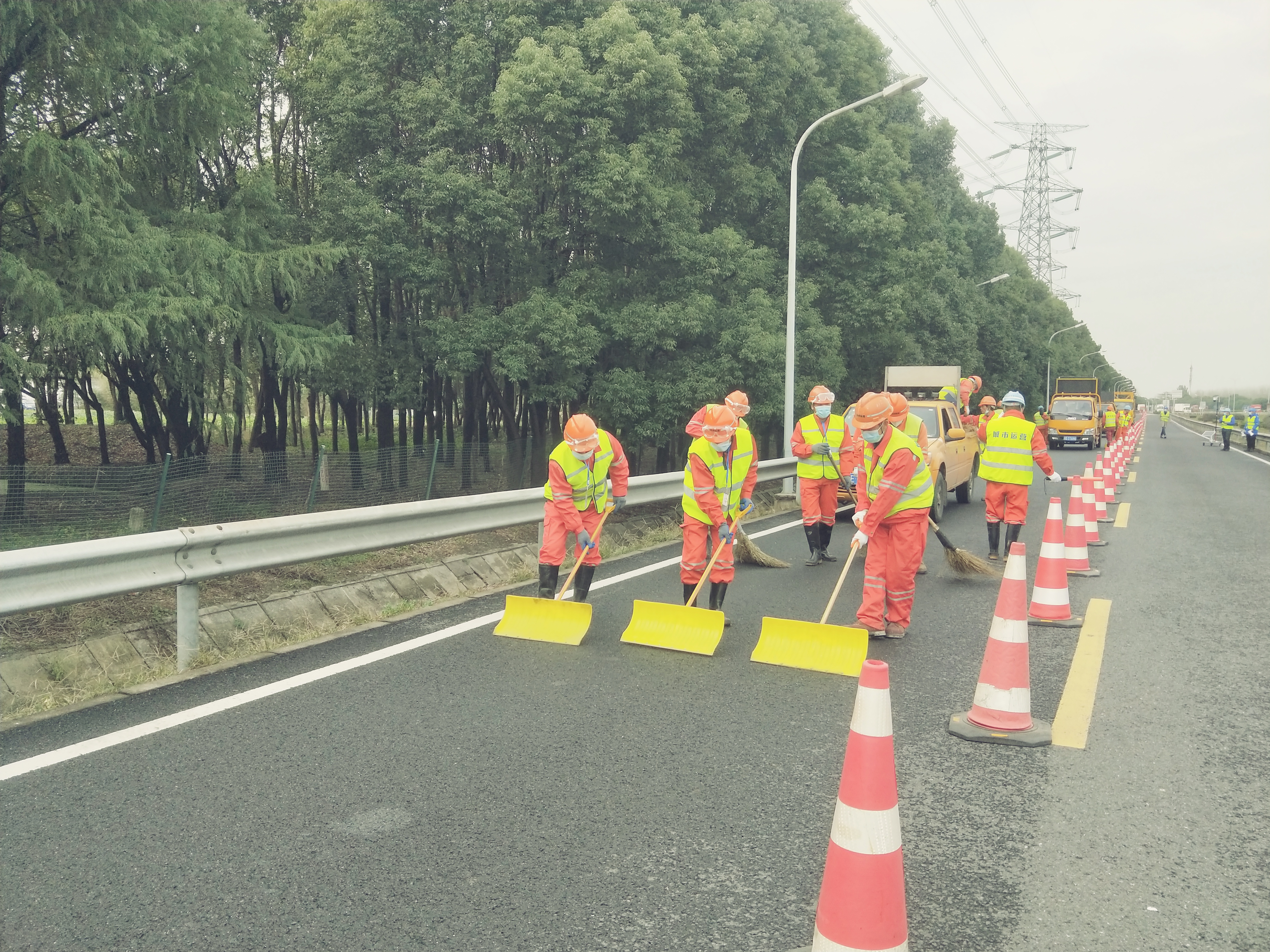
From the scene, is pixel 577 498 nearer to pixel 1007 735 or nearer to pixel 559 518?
pixel 559 518

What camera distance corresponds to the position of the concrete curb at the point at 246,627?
520 centimetres

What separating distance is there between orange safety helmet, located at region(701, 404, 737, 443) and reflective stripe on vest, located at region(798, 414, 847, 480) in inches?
138

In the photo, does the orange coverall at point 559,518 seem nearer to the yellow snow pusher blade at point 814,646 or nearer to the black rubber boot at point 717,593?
the black rubber boot at point 717,593

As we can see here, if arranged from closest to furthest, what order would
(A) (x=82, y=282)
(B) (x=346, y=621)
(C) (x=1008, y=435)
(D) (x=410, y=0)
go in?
1. (B) (x=346, y=621)
2. (C) (x=1008, y=435)
3. (A) (x=82, y=282)
4. (D) (x=410, y=0)

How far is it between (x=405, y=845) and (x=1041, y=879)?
2.11m

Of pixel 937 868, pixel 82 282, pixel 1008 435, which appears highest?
pixel 82 282

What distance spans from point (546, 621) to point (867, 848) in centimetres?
420

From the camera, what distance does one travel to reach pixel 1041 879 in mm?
3326

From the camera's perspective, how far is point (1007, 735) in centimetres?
476

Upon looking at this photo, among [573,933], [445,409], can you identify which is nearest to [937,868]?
[573,933]

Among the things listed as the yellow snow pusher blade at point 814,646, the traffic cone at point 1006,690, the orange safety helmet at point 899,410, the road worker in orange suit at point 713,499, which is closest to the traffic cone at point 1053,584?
the orange safety helmet at point 899,410

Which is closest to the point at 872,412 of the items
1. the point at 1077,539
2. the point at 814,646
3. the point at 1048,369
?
the point at 814,646

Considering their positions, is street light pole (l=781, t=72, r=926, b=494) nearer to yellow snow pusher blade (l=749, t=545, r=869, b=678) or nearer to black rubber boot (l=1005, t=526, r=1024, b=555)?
black rubber boot (l=1005, t=526, r=1024, b=555)

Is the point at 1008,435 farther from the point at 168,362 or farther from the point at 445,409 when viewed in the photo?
the point at 445,409
